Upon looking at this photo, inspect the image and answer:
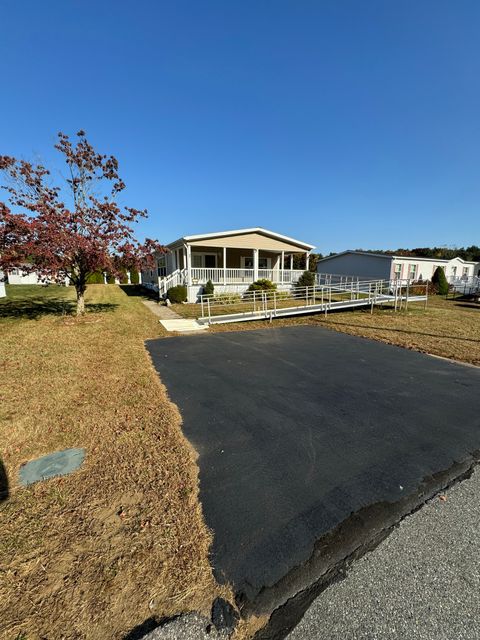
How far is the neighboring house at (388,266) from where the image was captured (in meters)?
24.3

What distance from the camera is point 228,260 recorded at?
21906 millimetres

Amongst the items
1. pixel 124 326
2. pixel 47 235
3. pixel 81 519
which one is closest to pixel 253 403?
pixel 81 519

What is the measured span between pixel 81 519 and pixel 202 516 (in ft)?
3.09

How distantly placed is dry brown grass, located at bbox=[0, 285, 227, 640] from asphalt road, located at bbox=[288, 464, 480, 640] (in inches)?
28.8

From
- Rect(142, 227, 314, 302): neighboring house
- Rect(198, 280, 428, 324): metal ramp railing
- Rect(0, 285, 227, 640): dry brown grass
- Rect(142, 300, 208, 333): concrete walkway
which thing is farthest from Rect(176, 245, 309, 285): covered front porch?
Rect(0, 285, 227, 640): dry brown grass

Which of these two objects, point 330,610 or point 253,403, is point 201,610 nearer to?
point 330,610

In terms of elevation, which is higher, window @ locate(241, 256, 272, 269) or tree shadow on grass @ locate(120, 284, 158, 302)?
window @ locate(241, 256, 272, 269)

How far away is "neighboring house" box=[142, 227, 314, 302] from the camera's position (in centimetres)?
1716

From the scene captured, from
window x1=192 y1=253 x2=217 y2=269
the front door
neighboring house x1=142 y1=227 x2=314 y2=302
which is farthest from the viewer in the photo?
the front door

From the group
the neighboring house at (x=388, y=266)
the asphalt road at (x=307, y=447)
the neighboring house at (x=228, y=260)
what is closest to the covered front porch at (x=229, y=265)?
the neighboring house at (x=228, y=260)

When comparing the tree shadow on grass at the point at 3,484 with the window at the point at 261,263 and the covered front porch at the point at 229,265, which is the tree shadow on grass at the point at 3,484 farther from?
the window at the point at 261,263

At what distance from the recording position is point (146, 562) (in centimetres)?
195

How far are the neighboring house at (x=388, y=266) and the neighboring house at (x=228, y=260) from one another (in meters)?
7.83

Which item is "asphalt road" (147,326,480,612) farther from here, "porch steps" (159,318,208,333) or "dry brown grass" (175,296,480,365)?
"porch steps" (159,318,208,333)
